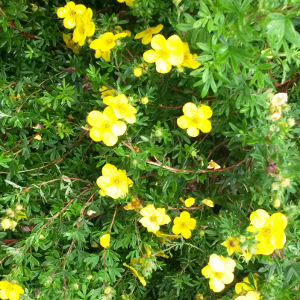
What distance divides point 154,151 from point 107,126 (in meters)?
0.30

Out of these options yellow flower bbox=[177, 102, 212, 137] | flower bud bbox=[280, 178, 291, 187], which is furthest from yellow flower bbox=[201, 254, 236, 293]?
yellow flower bbox=[177, 102, 212, 137]

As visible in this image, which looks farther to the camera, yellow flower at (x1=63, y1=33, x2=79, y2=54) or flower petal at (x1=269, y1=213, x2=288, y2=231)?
yellow flower at (x1=63, y1=33, x2=79, y2=54)

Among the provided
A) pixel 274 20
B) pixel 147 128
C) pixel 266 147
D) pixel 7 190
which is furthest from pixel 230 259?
pixel 7 190

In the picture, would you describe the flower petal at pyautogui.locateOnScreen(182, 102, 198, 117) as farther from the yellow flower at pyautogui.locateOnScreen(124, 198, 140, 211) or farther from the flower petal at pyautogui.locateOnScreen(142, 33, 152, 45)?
the yellow flower at pyautogui.locateOnScreen(124, 198, 140, 211)

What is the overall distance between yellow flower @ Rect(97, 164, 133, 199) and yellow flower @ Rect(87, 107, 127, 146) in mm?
181

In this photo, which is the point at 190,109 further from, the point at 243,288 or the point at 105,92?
the point at 243,288

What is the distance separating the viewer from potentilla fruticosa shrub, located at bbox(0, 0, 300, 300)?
1.55 metres

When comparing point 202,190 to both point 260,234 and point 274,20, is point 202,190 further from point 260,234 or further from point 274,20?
point 274,20

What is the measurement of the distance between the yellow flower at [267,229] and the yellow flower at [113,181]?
2.29 feet

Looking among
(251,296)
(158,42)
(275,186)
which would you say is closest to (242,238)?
(275,186)

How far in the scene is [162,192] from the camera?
2.02m

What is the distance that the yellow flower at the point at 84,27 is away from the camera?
5.89ft

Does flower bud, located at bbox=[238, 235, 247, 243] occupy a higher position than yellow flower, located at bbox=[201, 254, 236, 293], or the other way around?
flower bud, located at bbox=[238, 235, 247, 243]

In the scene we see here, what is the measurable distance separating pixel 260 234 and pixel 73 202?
1.10 m
